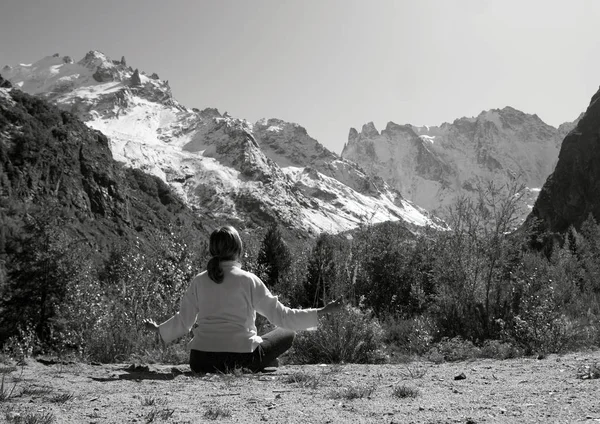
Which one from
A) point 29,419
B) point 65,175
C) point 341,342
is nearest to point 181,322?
point 29,419

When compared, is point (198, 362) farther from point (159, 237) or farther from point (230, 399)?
point (159, 237)

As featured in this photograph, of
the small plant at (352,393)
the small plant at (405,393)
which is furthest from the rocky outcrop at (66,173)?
the small plant at (405,393)

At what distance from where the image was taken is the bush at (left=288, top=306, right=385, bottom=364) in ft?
21.3

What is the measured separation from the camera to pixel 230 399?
11.7ft

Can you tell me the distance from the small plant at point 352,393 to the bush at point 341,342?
2.59 m

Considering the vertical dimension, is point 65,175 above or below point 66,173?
below

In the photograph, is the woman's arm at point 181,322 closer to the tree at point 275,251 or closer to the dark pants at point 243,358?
the dark pants at point 243,358

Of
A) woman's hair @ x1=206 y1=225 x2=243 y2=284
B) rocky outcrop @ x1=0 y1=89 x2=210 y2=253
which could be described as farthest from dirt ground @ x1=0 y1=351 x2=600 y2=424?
rocky outcrop @ x1=0 y1=89 x2=210 y2=253

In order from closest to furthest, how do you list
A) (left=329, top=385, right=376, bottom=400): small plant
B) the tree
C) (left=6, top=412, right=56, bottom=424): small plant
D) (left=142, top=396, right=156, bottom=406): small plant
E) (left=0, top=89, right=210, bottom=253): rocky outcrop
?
1. (left=6, top=412, right=56, bottom=424): small plant
2. (left=142, top=396, right=156, bottom=406): small plant
3. (left=329, top=385, right=376, bottom=400): small plant
4. the tree
5. (left=0, top=89, right=210, bottom=253): rocky outcrop

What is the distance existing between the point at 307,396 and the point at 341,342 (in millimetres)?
2808

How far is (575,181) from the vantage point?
62.8 meters

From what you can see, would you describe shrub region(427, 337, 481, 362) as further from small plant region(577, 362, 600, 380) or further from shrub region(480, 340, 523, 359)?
small plant region(577, 362, 600, 380)

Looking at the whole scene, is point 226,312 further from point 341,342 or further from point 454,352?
point 454,352

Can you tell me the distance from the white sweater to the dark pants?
3.9 inches
